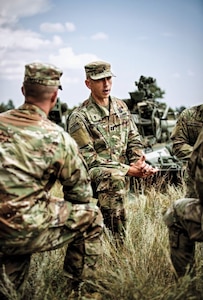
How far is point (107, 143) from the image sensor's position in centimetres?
455

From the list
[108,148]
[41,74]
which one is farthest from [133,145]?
[41,74]

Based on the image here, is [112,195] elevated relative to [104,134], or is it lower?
lower

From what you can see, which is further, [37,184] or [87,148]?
[87,148]

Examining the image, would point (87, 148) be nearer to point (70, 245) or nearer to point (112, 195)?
point (112, 195)

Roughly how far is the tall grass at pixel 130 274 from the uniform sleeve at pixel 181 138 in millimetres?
723

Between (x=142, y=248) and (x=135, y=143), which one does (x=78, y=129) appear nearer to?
(x=135, y=143)

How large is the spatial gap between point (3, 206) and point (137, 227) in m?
2.09

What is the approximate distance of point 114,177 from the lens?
4375 millimetres

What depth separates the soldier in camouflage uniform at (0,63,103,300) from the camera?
2.86 meters

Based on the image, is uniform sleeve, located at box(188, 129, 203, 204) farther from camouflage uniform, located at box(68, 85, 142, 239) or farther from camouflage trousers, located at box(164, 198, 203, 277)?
camouflage uniform, located at box(68, 85, 142, 239)

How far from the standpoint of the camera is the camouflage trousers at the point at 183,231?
2.92m

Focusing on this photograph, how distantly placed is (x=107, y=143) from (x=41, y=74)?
1612 mm

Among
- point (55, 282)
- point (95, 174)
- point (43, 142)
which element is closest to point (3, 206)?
point (43, 142)

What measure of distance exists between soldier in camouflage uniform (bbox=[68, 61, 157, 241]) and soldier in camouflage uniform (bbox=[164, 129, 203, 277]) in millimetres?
1159
